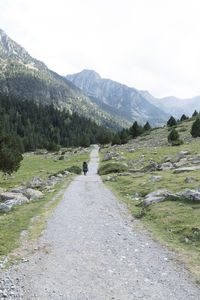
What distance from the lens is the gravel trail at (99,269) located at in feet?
16.7

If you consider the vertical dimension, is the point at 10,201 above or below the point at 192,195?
below

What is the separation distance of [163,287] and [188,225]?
4.58 meters

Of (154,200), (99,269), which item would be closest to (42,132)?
(154,200)

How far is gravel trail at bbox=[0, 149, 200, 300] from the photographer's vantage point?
5078mm

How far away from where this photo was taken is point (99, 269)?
629 cm

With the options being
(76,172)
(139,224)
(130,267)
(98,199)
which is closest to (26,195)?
(98,199)

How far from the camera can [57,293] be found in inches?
200

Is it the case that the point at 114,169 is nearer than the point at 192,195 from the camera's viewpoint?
No

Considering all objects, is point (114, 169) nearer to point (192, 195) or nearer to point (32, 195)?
point (32, 195)

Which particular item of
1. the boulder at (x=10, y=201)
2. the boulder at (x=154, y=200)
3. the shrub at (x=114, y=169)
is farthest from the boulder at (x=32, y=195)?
the shrub at (x=114, y=169)

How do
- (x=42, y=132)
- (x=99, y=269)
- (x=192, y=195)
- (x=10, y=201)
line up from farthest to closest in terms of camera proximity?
(x=42, y=132) < (x=10, y=201) < (x=192, y=195) < (x=99, y=269)

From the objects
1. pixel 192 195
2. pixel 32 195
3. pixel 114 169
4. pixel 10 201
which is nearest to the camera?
pixel 192 195

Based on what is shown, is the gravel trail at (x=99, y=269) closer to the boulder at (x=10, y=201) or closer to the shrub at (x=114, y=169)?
the boulder at (x=10, y=201)

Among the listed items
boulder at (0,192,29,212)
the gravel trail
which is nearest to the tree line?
boulder at (0,192,29,212)
